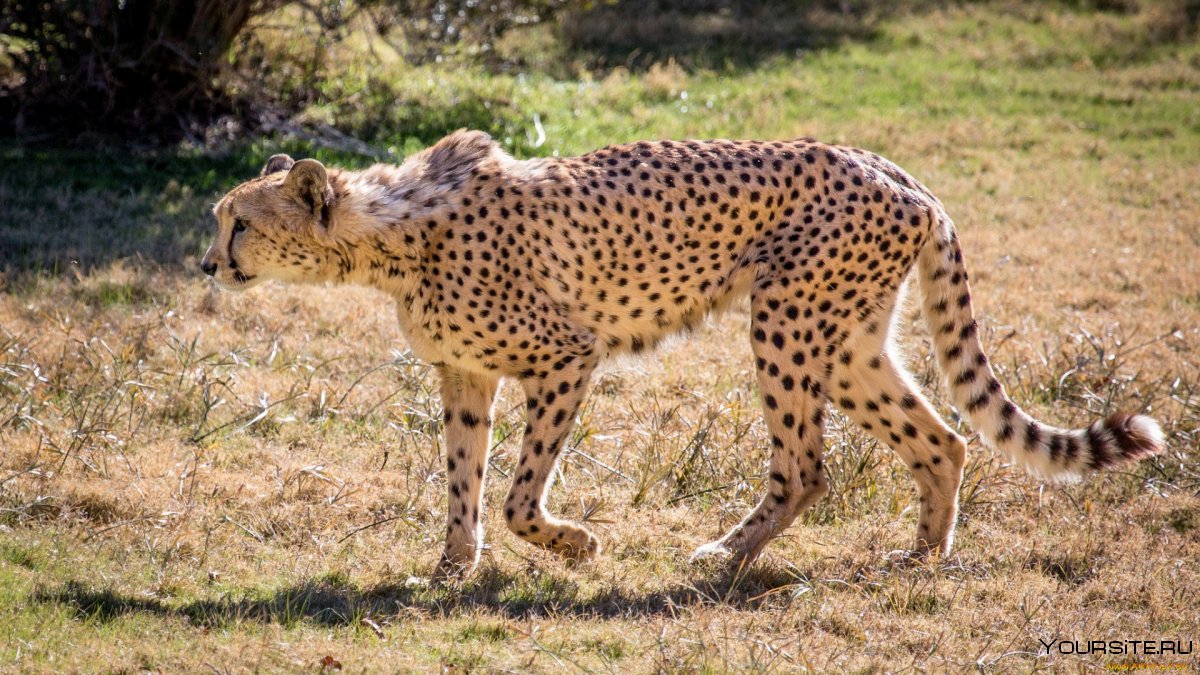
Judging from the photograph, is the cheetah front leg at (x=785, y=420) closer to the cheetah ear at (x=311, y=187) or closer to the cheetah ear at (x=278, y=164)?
the cheetah ear at (x=311, y=187)

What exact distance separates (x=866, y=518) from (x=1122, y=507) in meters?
1.04

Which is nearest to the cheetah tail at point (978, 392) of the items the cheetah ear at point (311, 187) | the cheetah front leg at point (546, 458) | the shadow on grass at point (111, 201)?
the cheetah front leg at point (546, 458)

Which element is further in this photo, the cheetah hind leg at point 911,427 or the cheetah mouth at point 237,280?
the cheetah hind leg at point 911,427

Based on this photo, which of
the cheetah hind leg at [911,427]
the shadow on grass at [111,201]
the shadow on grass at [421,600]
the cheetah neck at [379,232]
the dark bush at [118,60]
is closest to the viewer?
the shadow on grass at [421,600]

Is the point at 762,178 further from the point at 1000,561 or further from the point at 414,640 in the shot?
the point at 414,640

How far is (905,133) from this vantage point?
10602 mm

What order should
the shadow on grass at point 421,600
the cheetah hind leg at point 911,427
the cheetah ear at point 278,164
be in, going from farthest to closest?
1. the cheetah ear at point 278,164
2. the cheetah hind leg at point 911,427
3. the shadow on grass at point 421,600

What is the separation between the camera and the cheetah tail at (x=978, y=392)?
14.2 feet

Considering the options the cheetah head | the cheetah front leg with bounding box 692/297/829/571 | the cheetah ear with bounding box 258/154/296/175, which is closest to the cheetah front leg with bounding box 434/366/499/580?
the cheetah head

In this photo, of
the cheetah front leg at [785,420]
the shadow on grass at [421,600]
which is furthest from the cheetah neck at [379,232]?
the cheetah front leg at [785,420]

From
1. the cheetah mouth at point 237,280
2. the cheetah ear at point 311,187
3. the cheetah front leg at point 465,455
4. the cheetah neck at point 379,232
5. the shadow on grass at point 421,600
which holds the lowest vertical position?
the shadow on grass at point 421,600

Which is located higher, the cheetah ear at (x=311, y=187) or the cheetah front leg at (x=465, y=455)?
the cheetah ear at (x=311, y=187)

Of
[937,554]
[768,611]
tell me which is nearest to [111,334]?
[768,611]

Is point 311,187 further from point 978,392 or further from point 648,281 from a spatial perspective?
point 978,392
